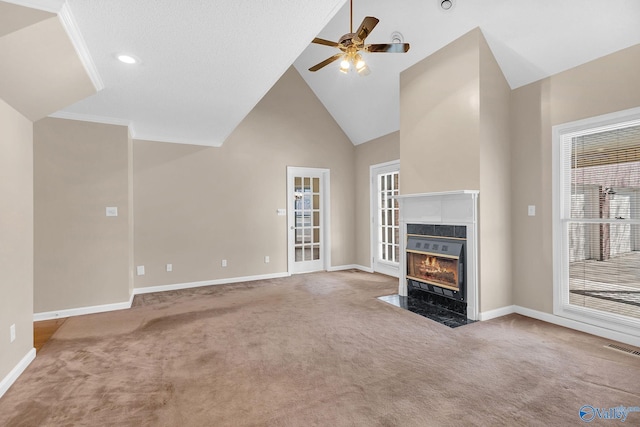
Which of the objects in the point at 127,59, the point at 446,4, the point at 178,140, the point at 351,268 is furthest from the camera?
the point at 351,268

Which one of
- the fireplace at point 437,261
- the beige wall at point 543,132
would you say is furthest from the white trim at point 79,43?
the beige wall at point 543,132

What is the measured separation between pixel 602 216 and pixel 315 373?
10.4 ft

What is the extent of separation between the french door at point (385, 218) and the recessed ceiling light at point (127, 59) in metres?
4.24

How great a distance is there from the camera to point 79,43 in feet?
7.11

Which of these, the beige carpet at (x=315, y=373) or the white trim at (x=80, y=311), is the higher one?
the white trim at (x=80, y=311)

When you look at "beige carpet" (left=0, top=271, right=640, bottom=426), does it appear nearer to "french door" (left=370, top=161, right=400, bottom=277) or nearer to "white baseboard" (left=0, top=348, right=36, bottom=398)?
"white baseboard" (left=0, top=348, right=36, bottom=398)

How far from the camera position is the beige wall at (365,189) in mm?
6016

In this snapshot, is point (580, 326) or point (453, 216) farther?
point (453, 216)

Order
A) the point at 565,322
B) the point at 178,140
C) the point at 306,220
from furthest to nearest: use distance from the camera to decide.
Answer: the point at 306,220
the point at 178,140
the point at 565,322

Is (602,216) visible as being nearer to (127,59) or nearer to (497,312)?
(497,312)

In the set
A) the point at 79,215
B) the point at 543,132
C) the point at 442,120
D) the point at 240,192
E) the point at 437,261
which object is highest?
the point at 442,120

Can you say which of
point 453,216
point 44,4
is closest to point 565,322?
point 453,216

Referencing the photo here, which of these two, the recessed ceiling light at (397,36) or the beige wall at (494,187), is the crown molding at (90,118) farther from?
the beige wall at (494,187)

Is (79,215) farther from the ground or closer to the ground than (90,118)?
closer to the ground
